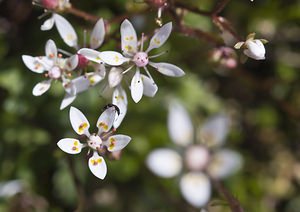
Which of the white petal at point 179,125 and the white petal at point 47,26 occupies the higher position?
the white petal at point 47,26

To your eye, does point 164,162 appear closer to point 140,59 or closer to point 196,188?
point 196,188

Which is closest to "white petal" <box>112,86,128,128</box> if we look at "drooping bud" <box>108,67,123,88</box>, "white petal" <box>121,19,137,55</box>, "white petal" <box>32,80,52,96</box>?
"drooping bud" <box>108,67,123,88</box>

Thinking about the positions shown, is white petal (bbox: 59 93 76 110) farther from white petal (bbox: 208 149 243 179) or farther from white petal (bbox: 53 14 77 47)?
white petal (bbox: 208 149 243 179)

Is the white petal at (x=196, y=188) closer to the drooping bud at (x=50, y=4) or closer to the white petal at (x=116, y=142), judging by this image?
the white petal at (x=116, y=142)

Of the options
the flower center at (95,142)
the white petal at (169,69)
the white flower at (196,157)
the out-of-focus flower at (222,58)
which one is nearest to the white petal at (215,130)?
the white flower at (196,157)

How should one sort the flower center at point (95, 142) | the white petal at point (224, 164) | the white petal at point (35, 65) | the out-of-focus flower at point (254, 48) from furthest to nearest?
1. the white petal at point (224, 164)
2. the white petal at point (35, 65)
3. the flower center at point (95, 142)
4. the out-of-focus flower at point (254, 48)

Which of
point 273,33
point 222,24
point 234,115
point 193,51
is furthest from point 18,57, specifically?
point 273,33

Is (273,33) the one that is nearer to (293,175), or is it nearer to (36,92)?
(293,175)
